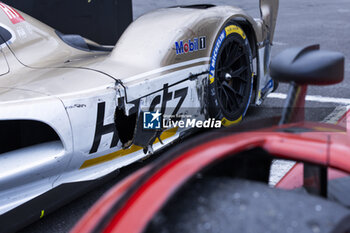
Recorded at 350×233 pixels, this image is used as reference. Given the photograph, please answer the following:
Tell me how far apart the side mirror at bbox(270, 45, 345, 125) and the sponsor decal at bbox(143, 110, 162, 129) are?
1.39 meters

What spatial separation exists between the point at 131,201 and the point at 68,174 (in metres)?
1.37

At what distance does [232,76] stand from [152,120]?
3.28 feet

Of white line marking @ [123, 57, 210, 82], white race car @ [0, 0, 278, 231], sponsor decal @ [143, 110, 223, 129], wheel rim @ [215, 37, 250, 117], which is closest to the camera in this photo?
white race car @ [0, 0, 278, 231]

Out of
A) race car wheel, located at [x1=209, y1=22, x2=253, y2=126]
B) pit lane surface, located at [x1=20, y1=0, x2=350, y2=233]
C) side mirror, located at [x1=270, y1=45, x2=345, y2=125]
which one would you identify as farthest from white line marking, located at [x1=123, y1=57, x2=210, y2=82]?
side mirror, located at [x1=270, y1=45, x2=345, y2=125]

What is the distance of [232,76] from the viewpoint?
3416mm

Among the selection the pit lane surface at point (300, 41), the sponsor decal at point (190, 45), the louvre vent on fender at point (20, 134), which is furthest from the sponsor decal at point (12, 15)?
the pit lane surface at point (300, 41)

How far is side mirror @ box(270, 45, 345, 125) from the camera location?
3.83 feet

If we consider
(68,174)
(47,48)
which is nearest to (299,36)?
(47,48)

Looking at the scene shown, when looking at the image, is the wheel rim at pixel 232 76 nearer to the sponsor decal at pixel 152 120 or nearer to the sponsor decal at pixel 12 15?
the sponsor decal at pixel 152 120

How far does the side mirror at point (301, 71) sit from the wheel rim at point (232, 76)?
1921 mm

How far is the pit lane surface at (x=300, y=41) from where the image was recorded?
8.40 ft

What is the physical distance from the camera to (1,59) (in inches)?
99.0

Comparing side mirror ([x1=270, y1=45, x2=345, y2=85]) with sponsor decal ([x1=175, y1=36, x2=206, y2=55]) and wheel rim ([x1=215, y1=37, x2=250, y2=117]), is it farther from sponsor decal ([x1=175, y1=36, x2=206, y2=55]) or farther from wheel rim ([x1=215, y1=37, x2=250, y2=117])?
wheel rim ([x1=215, y1=37, x2=250, y2=117])

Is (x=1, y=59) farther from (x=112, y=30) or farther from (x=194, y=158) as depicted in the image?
(x=194, y=158)
